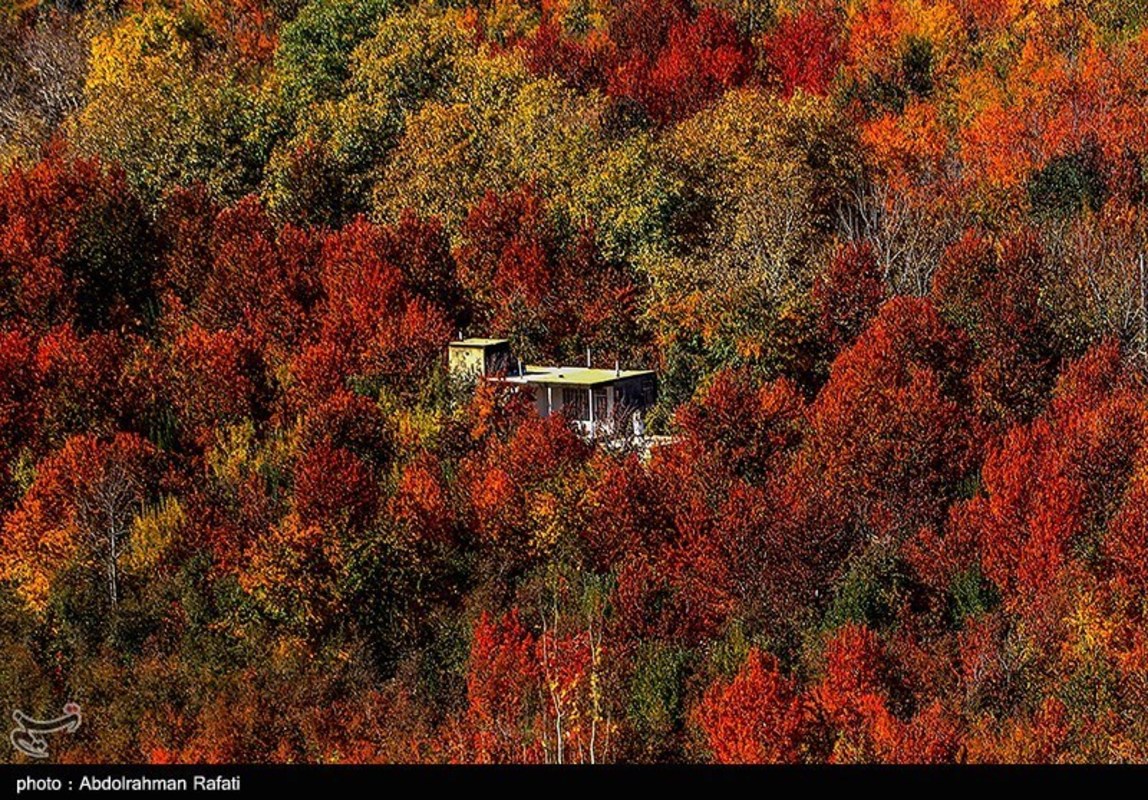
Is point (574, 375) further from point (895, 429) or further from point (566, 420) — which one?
point (895, 429)

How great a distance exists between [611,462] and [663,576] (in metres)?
4.59

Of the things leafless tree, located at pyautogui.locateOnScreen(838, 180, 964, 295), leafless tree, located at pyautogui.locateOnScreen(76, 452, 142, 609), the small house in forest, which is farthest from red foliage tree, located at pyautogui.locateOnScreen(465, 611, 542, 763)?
leafless tree, located at pyautogui.locateOnScreen(838, 180, 964, 295)

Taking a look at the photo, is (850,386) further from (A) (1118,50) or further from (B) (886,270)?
(A) (1118,50)

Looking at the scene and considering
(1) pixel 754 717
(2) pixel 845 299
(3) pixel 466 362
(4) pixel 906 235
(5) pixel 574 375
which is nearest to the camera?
(1) pixel 754 717

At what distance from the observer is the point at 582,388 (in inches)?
2253

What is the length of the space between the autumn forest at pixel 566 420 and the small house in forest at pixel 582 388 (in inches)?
35.2

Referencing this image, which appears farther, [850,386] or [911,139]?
[911,139]

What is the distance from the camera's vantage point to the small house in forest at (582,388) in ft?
187

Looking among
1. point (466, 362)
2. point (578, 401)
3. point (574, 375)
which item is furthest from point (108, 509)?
point (574, 375)

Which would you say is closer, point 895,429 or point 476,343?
point 895,429

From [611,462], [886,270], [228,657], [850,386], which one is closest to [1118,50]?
[886,270]

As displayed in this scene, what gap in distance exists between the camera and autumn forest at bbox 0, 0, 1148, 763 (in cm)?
4528

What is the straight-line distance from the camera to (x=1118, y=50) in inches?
2842

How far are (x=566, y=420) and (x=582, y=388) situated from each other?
2176mm
